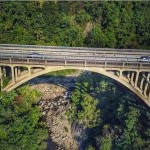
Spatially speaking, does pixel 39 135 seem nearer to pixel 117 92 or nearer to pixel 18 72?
pixel 18 72

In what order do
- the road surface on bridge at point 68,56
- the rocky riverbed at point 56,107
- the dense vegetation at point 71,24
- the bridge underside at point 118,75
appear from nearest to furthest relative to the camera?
the bridge underside at point 118,75, the road surface on bridge at point 68,56, the rocky riverbed at point 56,107, the dense vegetation at point 71,24

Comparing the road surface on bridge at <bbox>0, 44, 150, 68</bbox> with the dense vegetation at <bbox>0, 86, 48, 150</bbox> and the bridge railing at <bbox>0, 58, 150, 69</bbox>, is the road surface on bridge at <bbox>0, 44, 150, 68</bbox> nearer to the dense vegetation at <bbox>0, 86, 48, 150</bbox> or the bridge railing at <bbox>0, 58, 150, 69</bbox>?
the bridge railing at <bbox>0, 58, 150, 69</bbox>

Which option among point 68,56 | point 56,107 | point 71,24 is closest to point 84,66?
point 68,56

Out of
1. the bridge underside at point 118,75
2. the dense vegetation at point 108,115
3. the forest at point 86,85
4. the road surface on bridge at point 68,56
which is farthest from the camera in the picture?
the road surface on bridge at point 68,56

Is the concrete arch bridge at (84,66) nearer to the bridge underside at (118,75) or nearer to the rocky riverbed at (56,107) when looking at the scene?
the bridge underside at (118,75)

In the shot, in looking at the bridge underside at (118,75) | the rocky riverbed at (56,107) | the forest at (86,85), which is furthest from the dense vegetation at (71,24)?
the bridge underside at (118,75)

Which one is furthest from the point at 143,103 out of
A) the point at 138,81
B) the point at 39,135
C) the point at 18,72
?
the point at 18,72

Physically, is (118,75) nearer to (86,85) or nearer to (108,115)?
(108,115)
